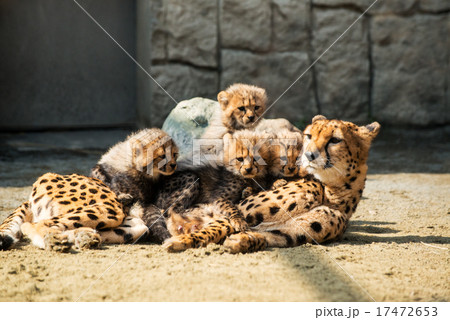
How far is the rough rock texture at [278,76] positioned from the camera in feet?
25.2

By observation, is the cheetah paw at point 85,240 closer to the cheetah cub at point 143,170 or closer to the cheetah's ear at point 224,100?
the cheetah cub at point 143,170

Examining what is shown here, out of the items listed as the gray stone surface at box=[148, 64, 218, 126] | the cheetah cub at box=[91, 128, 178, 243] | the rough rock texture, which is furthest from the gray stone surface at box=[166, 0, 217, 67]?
the cheetah cub at box=[91, 128, 178, 243]

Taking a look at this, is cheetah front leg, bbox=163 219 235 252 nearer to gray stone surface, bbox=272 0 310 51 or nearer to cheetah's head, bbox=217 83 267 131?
cheetah's head, bbox=217 83 267 131

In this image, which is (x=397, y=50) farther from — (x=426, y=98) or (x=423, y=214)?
(x=423, y=214)

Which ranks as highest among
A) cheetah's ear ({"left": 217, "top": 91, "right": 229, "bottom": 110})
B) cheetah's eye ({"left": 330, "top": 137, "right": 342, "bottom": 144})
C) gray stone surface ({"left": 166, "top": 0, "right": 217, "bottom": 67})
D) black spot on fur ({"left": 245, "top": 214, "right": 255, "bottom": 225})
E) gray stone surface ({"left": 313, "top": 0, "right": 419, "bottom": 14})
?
gray stone surface ({"left": 313, "top": 0, "right": 419, "bottom": 14})

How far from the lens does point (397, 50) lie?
25.8 feet

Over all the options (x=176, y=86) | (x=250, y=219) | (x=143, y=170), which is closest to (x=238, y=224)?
(x=250, y=219)

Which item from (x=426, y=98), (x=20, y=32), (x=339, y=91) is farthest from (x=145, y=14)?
(x=426, y=98)

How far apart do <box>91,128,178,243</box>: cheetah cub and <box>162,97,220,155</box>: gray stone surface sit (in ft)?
5.62

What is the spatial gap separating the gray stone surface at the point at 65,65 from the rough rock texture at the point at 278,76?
1.80 meters

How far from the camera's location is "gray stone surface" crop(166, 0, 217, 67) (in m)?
7.42

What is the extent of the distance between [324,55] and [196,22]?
1.71 metres

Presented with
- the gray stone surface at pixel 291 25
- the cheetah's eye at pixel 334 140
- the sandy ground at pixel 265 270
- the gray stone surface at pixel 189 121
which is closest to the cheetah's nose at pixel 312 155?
the cheetah's eye at pixel 334 140
